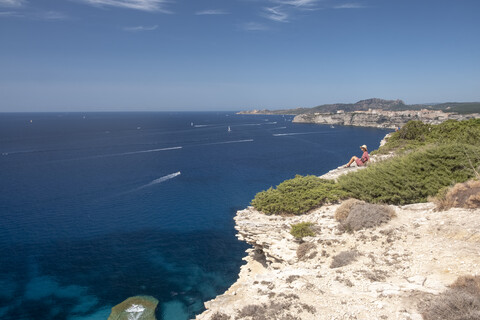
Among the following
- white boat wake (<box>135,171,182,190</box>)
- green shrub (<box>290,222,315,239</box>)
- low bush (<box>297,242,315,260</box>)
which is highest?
green shrub (<box>290,222,315,239</box>)

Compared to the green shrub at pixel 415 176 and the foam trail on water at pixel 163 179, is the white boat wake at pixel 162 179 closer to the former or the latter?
the foam trail on water at pixel 163 179

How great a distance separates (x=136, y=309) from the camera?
17.4m

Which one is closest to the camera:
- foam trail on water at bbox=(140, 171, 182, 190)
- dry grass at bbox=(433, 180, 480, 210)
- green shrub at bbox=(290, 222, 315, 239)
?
dry grass at bbox=(433, 180, 480, 210)

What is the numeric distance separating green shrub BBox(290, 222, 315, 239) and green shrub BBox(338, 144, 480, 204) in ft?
17.6

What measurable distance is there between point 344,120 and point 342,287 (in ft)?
590

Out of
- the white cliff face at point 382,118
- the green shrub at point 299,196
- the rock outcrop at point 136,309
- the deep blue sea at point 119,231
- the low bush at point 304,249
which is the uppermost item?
the white cliff face at point 382,118

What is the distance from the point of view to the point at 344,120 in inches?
6969

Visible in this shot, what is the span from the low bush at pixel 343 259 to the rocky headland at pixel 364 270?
Answer: 0.04 feet

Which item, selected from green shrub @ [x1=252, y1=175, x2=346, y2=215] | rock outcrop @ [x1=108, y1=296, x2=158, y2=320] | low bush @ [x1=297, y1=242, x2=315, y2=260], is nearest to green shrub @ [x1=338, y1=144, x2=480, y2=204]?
green shrub @ [x1=252, y1=175, x2=346, y2=215]

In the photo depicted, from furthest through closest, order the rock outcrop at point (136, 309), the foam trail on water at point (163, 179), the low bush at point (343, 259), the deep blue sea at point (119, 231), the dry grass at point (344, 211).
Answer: the foam trail on water at point (163, 179)
the deep blue sea at point (119, 231)
the rock outcrop at point (136, 309)
the dry grass at point (344, 211)
the low bush at point (343, 259)

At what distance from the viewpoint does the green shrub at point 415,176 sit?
17.2m

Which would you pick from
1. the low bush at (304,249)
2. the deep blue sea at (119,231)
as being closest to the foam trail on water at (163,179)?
the deep blue sea at (119,231)

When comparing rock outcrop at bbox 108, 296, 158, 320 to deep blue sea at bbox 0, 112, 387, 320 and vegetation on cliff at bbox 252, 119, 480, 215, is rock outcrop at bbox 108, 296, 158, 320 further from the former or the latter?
vegetation on cliff at bbox 252, 119, 480, 215

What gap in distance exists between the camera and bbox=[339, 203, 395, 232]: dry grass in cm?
1302
